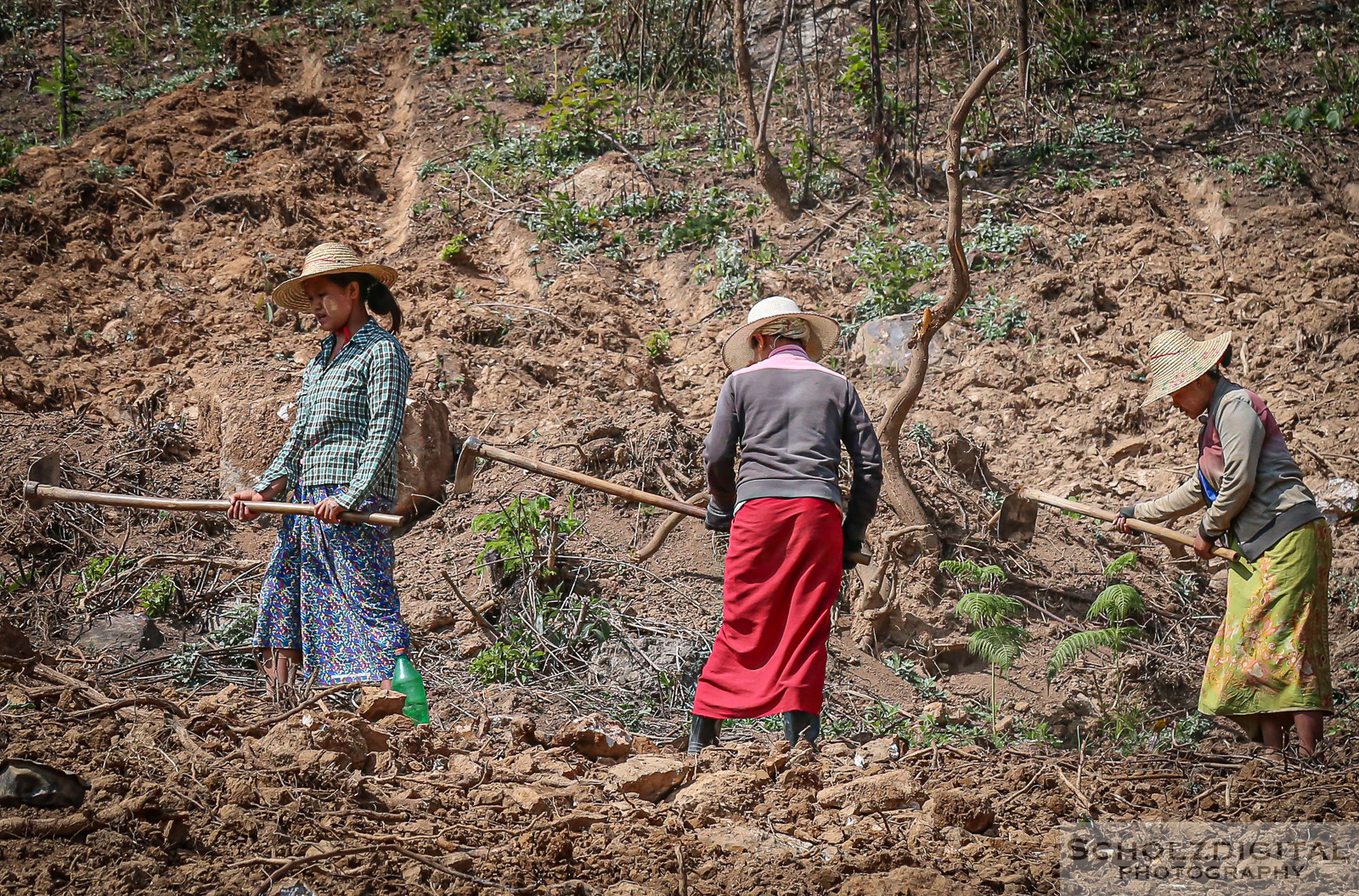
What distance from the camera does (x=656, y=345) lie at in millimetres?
7918

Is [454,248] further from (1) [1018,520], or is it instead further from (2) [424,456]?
(1) [1018,520]

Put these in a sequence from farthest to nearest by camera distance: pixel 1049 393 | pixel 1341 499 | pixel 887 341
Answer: pixel 887 341 < pixel 1049 393 < pixel 1341 499

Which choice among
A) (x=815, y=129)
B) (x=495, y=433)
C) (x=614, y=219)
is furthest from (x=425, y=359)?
(x=815, y=129)

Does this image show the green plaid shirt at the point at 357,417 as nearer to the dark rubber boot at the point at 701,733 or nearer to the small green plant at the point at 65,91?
the dark rubber boot at the point at 701,733

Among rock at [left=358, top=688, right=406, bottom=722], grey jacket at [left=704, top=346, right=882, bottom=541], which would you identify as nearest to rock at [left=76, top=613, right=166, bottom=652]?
rock at [left=358, top=688, right=406, bottom=722]

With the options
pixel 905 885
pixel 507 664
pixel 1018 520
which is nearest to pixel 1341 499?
pixel 1018 520

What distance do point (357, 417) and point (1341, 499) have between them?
5768 mm

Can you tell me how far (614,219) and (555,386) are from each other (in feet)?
7.81

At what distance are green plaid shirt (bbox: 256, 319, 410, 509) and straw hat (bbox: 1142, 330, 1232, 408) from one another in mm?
2813

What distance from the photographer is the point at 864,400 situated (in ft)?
24.2

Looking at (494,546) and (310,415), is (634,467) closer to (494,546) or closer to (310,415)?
(494,546)

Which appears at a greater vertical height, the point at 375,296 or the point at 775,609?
the point at 375,296

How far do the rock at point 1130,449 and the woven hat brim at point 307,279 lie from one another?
4918mm

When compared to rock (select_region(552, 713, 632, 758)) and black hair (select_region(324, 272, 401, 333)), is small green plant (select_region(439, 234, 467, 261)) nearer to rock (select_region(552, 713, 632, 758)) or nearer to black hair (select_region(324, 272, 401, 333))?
black hair (select_region(324, 272, 401, 333))
